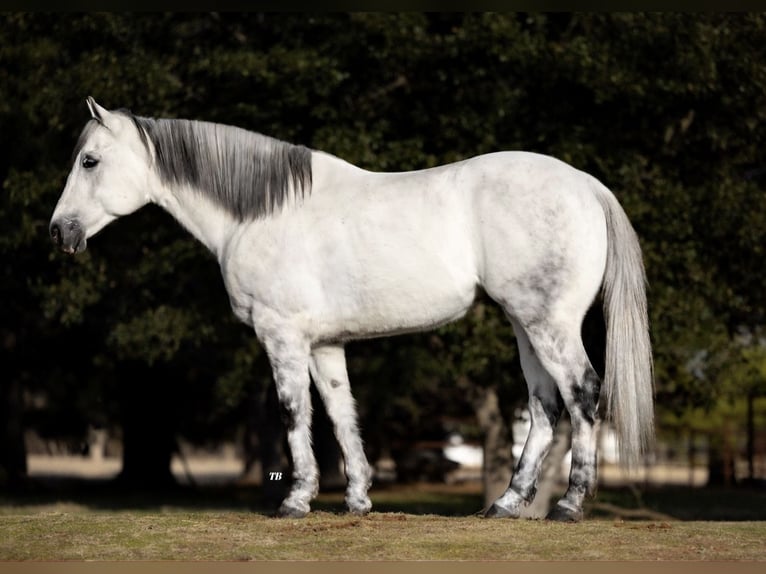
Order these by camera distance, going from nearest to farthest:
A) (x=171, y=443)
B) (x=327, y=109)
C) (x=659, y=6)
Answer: (x=659, y=6) → (x=327, y=109) → (x=171, y=443)

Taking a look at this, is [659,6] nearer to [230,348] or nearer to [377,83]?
[377,83]

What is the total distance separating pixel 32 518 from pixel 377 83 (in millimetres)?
8772

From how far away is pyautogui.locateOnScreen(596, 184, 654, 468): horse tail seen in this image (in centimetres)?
724

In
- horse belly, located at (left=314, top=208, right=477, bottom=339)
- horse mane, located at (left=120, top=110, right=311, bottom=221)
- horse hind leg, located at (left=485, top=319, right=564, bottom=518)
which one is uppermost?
horse mane, located at (left=120, top=110, right=311, bottom=221)

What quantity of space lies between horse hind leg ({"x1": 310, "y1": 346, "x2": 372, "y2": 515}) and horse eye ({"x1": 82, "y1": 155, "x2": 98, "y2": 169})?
2.12 metres

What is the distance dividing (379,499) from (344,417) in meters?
17.3

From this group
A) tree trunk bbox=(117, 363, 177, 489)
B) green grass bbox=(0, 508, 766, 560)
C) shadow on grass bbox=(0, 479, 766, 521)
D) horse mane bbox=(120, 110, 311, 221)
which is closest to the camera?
green grass bbox=(0, 508, 766, 560)

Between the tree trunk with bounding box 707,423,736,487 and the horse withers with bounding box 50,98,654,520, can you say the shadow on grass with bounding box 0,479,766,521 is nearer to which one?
the tree trunk with bounding box 707,423,736,487

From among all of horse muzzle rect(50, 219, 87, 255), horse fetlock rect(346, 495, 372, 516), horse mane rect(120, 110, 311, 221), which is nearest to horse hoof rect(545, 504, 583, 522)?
horse fetlock rect(346, 495, 372, 516)

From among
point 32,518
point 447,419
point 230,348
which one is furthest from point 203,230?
point 447,419

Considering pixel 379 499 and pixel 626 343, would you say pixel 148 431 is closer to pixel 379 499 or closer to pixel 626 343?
pixel 379 499

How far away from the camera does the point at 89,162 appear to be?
8.10 m

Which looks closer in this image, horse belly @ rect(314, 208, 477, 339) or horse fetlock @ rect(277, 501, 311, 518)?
horse belly @ rect(314, 208, 477, 339)

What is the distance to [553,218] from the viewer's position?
7262mm
